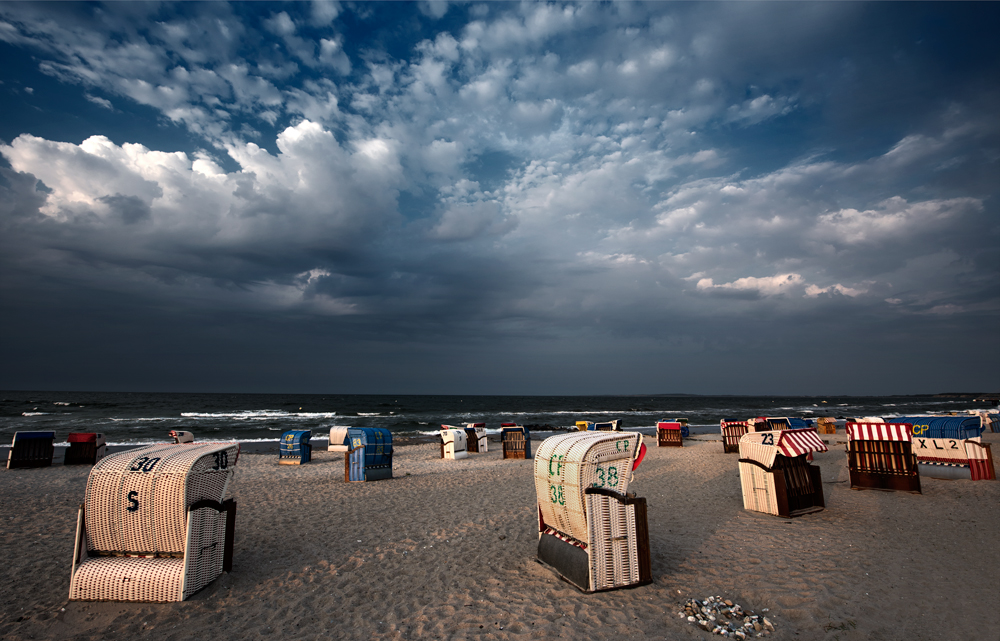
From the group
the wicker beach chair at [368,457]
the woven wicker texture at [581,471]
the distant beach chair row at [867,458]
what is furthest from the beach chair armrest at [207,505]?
the distant beach chair row at [867,458]

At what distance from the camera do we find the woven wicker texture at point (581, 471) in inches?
225

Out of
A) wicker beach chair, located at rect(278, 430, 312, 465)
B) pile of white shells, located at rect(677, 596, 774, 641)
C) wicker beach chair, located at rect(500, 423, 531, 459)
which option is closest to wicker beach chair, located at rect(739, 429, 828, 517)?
pile of white shells, located at rect(677, 596, 774, 641)

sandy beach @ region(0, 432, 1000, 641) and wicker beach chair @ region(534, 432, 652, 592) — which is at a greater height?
wicker beach chair @ region(534, 432, 652, 592)

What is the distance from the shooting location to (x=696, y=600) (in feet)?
17.9

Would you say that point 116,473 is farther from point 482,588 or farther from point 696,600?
point 696,600

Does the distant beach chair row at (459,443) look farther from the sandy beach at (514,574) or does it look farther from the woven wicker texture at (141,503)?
the woven wicker texture at (141,503)

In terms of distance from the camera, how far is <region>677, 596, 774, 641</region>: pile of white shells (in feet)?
15.7

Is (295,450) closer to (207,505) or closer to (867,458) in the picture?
(207,505)

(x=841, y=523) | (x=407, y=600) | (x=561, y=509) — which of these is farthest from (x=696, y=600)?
(x=841, y=523)

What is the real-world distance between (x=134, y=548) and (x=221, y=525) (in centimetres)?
92

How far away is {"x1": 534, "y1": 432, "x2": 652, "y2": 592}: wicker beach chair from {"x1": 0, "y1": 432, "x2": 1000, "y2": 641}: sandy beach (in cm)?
23

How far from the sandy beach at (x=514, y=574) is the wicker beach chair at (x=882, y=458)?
0.54 m

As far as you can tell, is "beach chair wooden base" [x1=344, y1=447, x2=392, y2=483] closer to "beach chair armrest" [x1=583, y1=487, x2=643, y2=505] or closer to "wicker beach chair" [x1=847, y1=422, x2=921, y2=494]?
"beach chair armrest" [x1=583, y1=487, x2=643, y2=505]

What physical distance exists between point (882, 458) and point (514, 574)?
10.6 m
